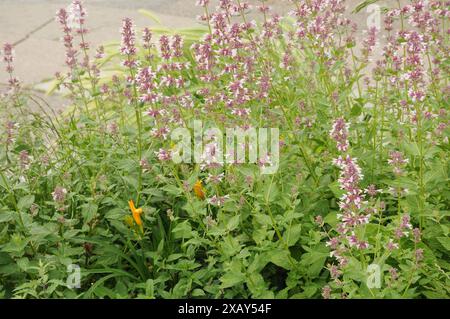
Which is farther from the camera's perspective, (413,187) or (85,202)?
(85,202)

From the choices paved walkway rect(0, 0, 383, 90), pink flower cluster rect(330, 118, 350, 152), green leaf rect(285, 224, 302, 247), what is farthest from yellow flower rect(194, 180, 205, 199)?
paved walkway rect(0, 0, 383, 90)

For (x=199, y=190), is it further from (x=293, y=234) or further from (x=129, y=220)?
(x=293, y=234)

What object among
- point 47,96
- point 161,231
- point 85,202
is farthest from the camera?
point 47,96

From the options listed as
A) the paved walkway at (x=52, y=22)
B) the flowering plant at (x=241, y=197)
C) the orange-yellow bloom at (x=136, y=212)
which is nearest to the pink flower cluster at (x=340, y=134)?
the flowering plant at (x=241, y=197)

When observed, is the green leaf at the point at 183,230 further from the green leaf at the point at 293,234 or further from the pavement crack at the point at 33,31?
the pavement crack at the point at 33,31

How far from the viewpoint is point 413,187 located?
2.57 m

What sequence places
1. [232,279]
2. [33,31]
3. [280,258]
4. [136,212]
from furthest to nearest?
[33,31]
[136,212]
[280,258]
[232,279]

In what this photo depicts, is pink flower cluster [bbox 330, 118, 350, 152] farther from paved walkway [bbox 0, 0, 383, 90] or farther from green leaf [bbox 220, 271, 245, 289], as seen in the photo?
paved walkway [bbox 0, 0, 383, 90]

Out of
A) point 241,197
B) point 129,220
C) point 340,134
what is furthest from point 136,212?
point 340,134

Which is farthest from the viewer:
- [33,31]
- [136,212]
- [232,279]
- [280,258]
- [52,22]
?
[52,22]

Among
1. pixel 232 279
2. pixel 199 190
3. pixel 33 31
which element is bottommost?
pixel 232 279
